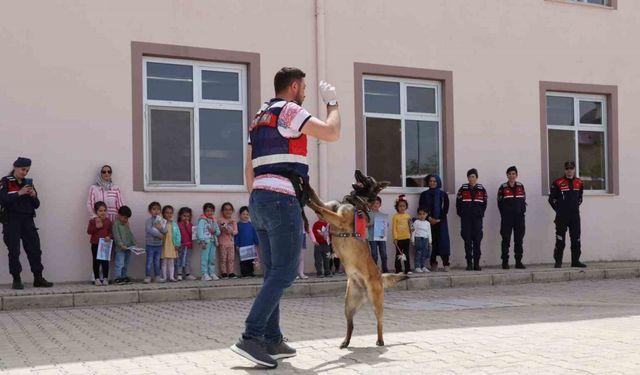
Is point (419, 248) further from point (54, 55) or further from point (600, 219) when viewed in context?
point (54, 55)

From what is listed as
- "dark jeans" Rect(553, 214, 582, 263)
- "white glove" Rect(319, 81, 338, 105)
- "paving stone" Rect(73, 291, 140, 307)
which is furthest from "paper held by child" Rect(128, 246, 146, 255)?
"dark jeans" Rect(553, 214, 582, 263)

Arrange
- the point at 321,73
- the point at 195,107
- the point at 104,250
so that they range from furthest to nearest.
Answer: the point at 321,73 → the point at 195,107 → the point at 104,250

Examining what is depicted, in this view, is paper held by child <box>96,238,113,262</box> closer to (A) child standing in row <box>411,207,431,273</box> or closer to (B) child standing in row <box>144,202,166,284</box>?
(B) child standing in row <box>144,202,166,284</box>

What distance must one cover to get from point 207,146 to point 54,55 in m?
2.74

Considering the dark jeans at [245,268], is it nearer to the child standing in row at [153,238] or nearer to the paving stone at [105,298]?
the child standing in row at [153,238]

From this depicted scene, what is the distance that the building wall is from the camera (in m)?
11.7

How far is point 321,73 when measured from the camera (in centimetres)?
1360

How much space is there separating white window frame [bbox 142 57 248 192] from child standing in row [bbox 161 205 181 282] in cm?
58

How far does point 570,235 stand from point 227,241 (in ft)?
21.5

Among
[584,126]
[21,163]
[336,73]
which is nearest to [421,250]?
[336,73]

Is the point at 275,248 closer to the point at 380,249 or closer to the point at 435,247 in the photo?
the point at 380,249

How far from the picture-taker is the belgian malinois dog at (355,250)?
5.99 metres

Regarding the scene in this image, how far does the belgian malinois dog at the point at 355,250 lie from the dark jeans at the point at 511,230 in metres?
8.92

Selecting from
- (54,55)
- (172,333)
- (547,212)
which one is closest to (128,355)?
(172,333)
